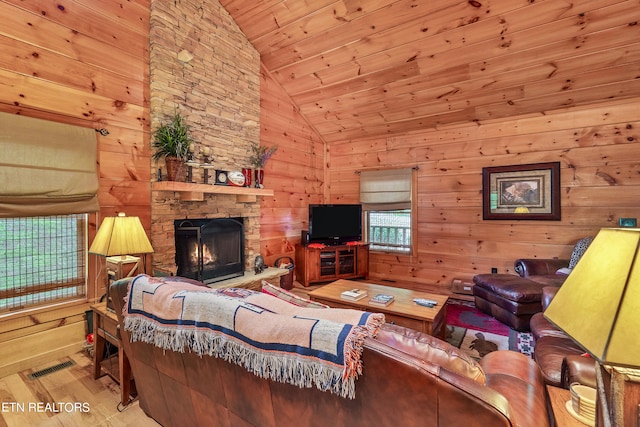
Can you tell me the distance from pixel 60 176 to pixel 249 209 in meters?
2.07

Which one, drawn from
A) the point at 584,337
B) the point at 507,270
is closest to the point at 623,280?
the point at 584,337

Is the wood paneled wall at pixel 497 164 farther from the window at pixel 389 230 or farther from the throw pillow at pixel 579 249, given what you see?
the throw pillow at pixel 579 249

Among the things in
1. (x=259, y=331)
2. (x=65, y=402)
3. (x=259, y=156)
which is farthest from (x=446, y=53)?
(x=65, y=402)

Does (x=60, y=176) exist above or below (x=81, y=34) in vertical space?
below

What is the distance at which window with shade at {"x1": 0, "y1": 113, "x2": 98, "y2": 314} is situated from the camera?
2285mm

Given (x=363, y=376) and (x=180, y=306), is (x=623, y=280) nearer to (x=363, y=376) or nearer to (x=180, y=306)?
(x=363, y=376)

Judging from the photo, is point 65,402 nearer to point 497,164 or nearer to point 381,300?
point 381,300

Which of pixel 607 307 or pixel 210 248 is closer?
pixel 607 307

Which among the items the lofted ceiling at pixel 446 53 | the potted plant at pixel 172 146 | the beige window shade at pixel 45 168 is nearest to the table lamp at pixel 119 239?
the beige window shade at pixel 45 168

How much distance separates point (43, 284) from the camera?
8.33 feet

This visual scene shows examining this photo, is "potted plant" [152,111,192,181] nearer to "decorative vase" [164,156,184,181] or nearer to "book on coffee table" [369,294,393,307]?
"decorative vase" [164,156,184,181]

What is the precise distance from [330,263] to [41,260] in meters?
3.50

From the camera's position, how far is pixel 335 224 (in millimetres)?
5082

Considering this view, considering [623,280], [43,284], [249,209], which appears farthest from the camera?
[249,209]
